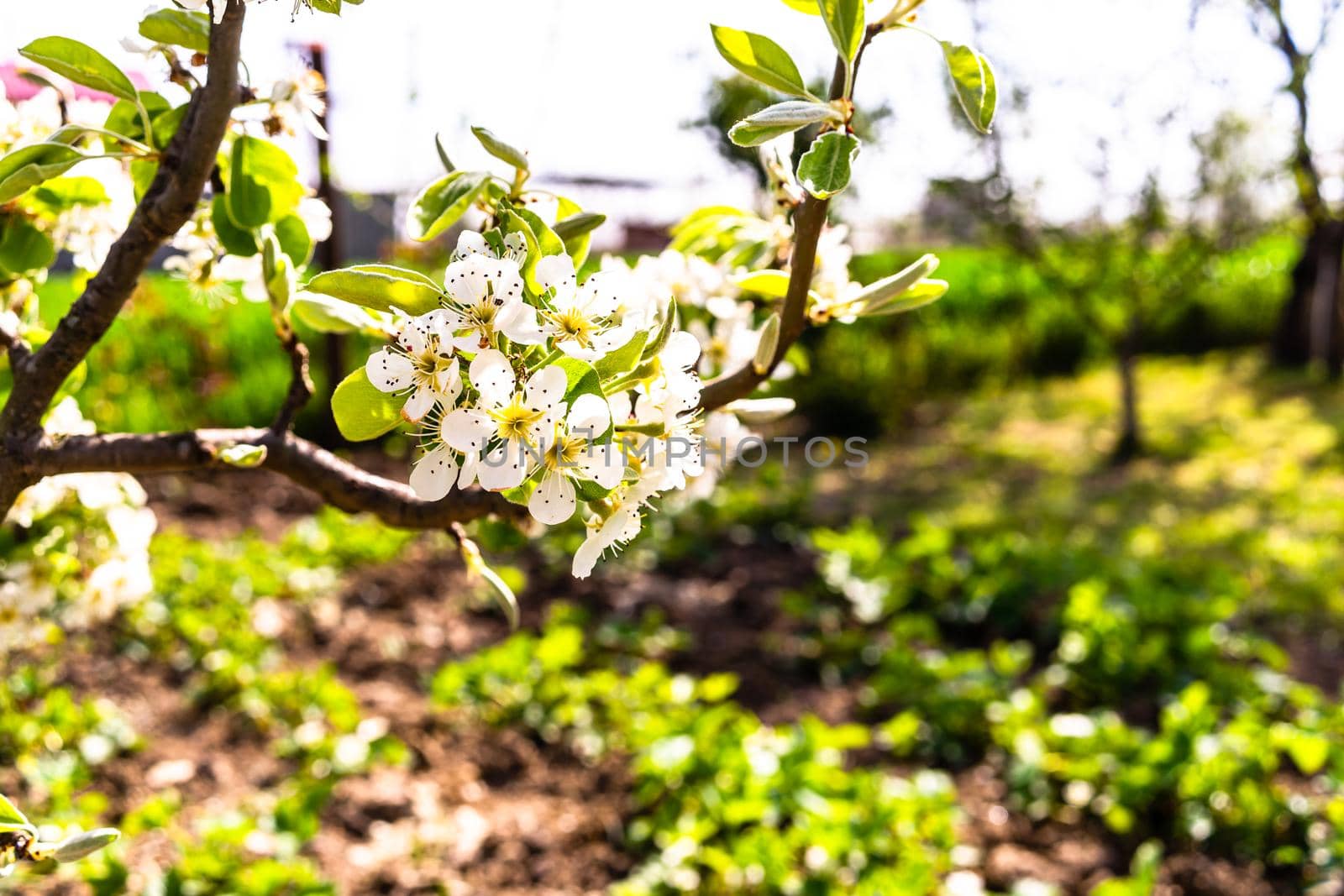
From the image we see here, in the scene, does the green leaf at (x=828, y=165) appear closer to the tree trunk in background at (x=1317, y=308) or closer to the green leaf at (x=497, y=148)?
the green leaf at (x=497, y=148)

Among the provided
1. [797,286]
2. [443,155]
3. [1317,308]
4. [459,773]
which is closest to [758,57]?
[797,286]

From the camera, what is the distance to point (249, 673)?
3031mm

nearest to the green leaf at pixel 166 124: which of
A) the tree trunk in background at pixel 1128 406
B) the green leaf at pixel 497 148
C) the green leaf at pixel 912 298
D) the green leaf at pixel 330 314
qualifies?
the green leaf at pixel 330 314

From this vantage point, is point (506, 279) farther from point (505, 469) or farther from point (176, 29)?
point (176, 29)

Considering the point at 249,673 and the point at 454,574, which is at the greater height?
the point at 249,673

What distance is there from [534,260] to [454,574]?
11.1ft

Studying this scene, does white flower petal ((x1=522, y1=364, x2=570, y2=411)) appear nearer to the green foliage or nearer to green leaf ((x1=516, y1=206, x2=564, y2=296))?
green leaf ((x1=516, y1=206, x2=564, y2=296))

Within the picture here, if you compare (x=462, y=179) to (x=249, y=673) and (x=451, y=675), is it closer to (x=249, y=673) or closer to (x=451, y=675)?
(x=451, y=675)

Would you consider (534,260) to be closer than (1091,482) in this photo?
Yes

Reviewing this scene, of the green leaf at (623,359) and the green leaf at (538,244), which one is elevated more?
the green leaf at (538,244)

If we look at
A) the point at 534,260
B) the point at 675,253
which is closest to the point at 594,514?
the point at 534,260

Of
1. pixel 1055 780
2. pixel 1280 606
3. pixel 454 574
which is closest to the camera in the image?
pixel 1055 780

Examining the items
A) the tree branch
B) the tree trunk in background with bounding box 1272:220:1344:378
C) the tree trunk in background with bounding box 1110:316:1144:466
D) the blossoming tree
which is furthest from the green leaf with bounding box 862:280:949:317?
the tree trunk in background with bounding box 1272:220:1344:378

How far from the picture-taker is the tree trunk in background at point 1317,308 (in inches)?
313
